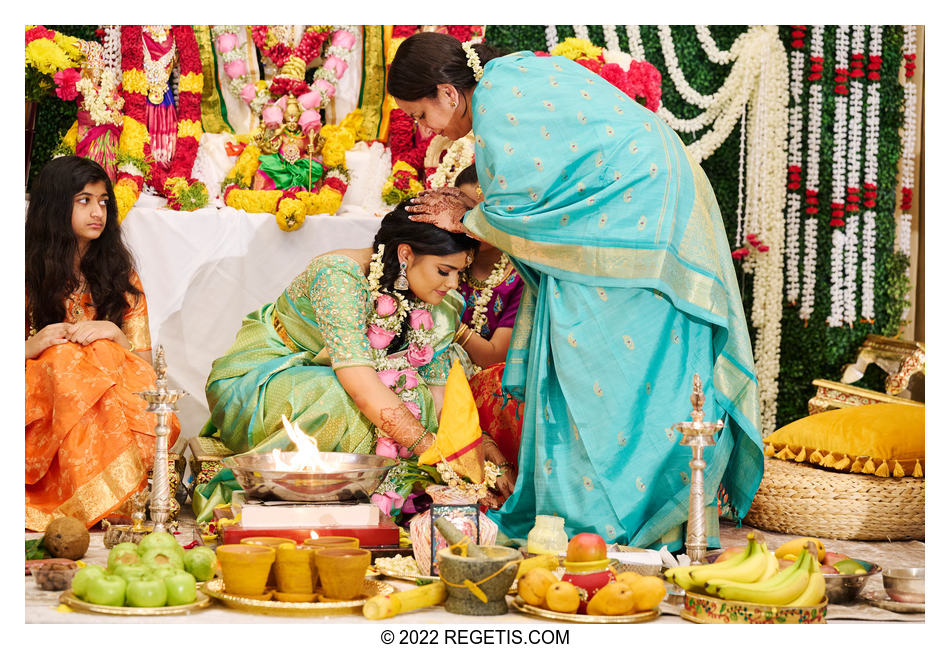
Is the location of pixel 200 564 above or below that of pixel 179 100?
below

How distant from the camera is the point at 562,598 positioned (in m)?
2.49

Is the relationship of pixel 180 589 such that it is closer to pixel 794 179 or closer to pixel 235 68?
pixel 235 68

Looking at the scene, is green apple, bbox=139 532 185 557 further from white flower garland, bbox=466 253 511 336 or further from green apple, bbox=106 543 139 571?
white flower garland, bbox=466 253 511 336

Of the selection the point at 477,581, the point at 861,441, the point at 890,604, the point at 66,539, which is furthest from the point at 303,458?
the point at 861,441

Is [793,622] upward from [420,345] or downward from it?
downward

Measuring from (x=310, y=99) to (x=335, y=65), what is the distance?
297 millimetres

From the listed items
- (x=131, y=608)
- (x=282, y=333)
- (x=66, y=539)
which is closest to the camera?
(x=131, y=608)

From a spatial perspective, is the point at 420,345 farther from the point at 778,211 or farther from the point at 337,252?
the point at 778,211

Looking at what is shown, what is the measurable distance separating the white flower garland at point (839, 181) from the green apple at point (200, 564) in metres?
4.59

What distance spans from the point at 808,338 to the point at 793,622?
4.17 meters

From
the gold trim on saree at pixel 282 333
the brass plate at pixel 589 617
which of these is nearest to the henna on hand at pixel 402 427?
the gold trim on saree at pixel 282 333

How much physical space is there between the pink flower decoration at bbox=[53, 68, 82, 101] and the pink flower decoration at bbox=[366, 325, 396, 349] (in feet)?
9.21
